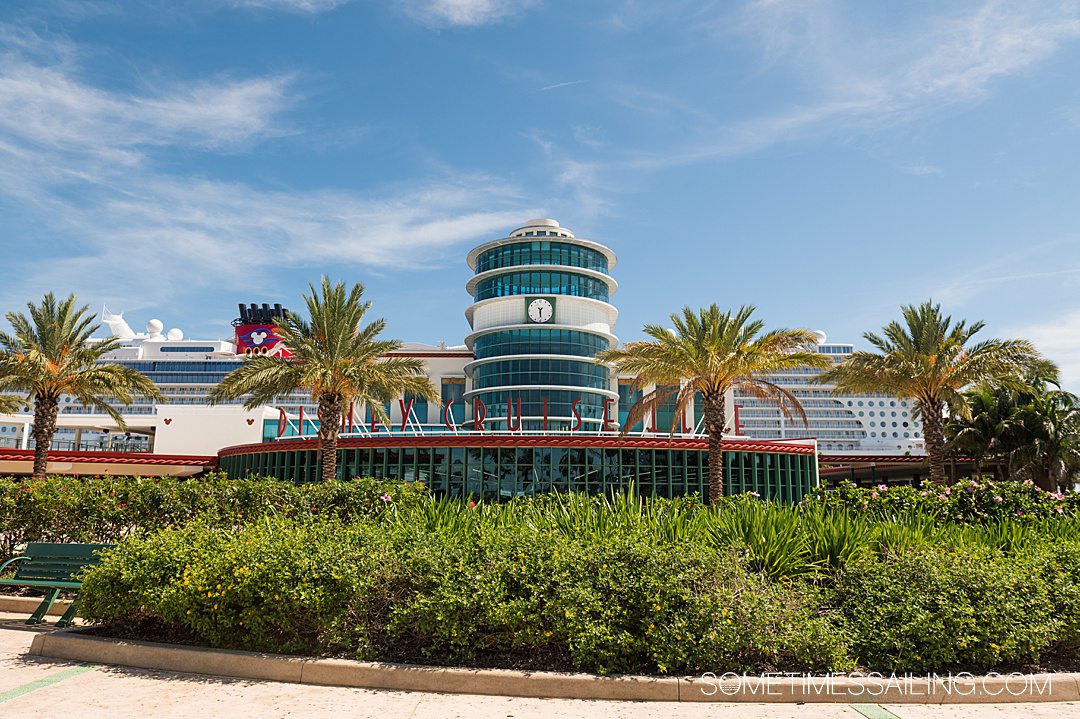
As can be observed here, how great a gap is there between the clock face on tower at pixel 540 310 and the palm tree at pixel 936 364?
89.5 ft

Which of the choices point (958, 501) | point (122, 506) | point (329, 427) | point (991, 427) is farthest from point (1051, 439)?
point (122, 506)

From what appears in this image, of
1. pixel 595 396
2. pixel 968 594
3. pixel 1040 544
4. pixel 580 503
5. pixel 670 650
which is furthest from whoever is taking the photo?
pixel 595 396

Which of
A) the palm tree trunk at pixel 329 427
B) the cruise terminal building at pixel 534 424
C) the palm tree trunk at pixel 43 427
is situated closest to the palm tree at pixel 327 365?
the palm tree trunk at pixel 329 427

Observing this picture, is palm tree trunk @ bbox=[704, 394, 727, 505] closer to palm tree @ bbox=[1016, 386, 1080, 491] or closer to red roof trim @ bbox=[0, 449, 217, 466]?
palm tree @ bbox=[1016, 386, 1080, 491]

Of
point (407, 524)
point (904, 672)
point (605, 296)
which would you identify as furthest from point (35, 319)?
point (605, 296)

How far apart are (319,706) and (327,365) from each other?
74.7 ft

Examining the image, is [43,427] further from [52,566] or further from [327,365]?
[52,566]

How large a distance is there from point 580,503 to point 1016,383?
2917 centimetres

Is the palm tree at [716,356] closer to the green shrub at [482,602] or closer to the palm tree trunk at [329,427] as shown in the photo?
the palm tree trunk at [329,427]

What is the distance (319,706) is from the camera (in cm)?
709

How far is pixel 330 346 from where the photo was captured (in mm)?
28938

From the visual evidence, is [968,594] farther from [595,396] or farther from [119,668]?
[595,396]

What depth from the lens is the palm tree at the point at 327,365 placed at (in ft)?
94.6

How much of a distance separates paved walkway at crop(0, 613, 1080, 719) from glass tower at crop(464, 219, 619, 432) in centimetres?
4445
